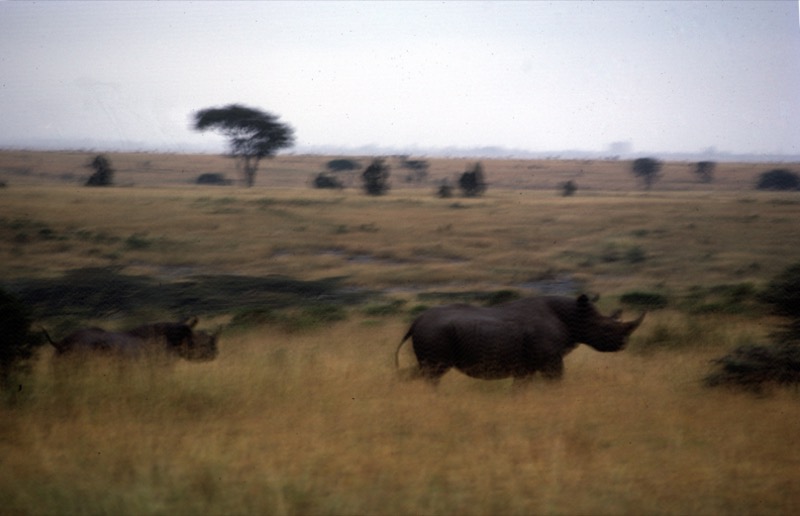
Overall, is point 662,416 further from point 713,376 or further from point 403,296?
point 403,296

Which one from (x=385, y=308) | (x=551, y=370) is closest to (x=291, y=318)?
(x=385, y=308)

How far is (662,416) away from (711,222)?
26343 mm

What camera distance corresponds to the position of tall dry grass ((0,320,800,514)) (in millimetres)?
5426

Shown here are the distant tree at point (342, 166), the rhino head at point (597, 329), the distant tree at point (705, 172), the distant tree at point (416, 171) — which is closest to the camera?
the rhino head at point (597, 329)

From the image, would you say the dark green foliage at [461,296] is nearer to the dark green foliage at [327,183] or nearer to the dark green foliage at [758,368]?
the dark green foliage at [758,368]

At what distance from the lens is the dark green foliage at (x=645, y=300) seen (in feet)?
57.2

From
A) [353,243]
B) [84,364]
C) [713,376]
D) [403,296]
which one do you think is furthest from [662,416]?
[353,243]

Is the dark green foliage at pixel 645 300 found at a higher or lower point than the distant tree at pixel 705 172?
lower

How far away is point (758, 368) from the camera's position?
30.3ft

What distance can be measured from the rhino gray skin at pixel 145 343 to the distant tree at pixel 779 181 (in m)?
50.4

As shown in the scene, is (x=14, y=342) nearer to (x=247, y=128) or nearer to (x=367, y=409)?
(x=367, y=409)

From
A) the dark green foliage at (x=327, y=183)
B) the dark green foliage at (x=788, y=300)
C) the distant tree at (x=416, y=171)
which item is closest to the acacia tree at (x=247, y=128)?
the dark green foliage at (x=327, y=183)

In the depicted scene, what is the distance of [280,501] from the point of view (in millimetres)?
5230

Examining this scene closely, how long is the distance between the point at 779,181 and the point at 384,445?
53.5 metres
